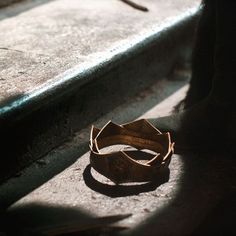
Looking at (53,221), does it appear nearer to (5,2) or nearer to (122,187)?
(122,187)

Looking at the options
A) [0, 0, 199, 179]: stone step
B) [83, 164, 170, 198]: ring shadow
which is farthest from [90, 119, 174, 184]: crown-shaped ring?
[0, 0, 199, 179]: stone step

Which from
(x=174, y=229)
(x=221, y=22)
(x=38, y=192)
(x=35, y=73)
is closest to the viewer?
(x=174, y=229)

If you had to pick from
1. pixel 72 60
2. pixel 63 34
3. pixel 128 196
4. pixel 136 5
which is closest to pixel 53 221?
pixel 128 196

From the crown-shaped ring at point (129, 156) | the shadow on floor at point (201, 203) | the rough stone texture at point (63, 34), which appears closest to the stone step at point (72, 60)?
the rough stone texture at point (63, 34)

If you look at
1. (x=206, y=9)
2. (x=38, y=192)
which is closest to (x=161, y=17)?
(x=206, y=9)

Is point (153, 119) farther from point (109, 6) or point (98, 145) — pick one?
point (109, 6)

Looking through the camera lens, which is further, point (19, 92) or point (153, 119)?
point (153, 119)

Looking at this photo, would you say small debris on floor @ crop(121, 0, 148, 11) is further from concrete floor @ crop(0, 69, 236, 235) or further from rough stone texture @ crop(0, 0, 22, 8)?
concrete floor @ crop(0, 69, 236, 235)

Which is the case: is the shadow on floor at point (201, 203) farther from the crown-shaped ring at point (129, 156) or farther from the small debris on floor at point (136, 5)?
the small debris on floor at point (136, 5)
